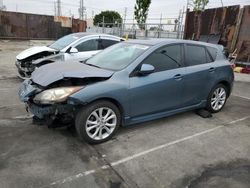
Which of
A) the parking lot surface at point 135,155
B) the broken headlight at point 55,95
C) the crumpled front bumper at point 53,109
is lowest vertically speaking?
the parking lot surface at point 135,155

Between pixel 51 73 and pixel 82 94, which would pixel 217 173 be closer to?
pixel 82 94

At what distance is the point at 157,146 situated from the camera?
389cm

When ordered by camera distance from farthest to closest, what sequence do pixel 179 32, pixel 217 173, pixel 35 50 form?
pixel 179 32 → pixel 35 50 → pixel 217 173

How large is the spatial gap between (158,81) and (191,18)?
11755 millimetres

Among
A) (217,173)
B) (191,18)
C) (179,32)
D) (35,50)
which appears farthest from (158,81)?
(179,32)

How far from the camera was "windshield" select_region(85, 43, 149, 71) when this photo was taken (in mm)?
4246

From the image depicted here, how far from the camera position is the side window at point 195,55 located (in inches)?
189

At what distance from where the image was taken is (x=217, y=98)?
541cm

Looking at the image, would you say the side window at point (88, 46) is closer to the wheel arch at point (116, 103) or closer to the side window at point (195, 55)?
the side window at point (195, 55)

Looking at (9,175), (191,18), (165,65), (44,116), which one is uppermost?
(191,18)

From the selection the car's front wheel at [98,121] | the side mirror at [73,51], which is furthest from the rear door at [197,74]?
the side mirror at [73,51]

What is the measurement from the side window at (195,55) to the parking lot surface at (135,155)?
1.13 meters

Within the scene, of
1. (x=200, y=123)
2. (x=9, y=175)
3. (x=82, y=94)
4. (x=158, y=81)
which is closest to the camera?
(x=9, y=175)

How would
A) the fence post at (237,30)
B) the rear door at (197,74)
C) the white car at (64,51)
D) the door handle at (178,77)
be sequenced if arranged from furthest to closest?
the fence post at (237,30), the white car at (64,51), the rear door at (197,74), the door handle at (178,77)
